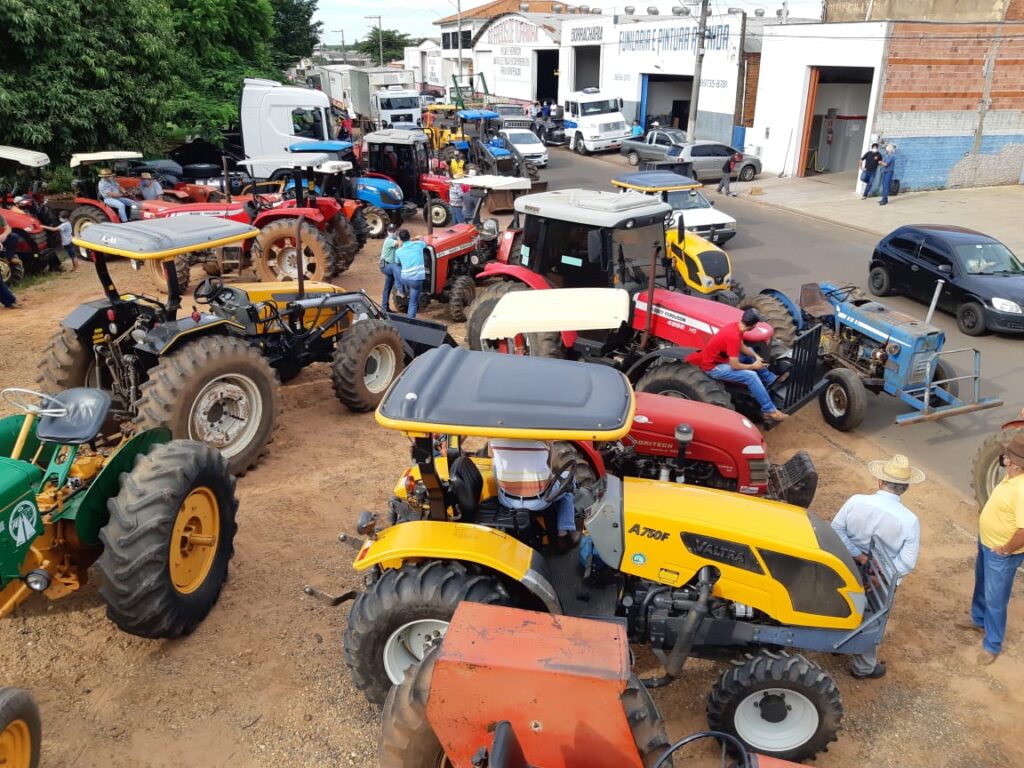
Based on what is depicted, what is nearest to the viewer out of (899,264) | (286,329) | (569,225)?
(286,329)

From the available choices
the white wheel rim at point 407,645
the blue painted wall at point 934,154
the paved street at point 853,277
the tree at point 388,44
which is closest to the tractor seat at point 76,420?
the white wheel rim at point 407,645

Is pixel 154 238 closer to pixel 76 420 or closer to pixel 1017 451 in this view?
pixel 76 420

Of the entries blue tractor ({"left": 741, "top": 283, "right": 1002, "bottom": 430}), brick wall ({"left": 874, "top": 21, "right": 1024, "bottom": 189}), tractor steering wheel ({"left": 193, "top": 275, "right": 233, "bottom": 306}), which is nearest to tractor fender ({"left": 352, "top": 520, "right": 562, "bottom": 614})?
tractor steering wheel ({"left": 193, "top": 275, "right": 233, "bottom": 306})

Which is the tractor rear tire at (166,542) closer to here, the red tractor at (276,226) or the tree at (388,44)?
the red tractor at (276,226)

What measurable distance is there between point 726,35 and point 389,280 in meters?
21.7

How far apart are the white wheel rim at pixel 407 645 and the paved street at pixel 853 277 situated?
17.3ft

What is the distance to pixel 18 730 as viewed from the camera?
3.22 metres

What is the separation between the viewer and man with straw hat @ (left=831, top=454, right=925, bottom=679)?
4.13 meters

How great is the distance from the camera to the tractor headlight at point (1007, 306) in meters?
10.2

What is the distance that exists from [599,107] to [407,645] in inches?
1122

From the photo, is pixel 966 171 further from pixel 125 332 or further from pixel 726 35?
pixel 125 332

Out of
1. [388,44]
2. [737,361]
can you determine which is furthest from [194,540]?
[388,44]

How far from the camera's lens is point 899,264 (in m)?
11.9

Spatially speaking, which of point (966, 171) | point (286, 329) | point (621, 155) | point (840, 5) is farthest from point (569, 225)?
point (840, 5)
